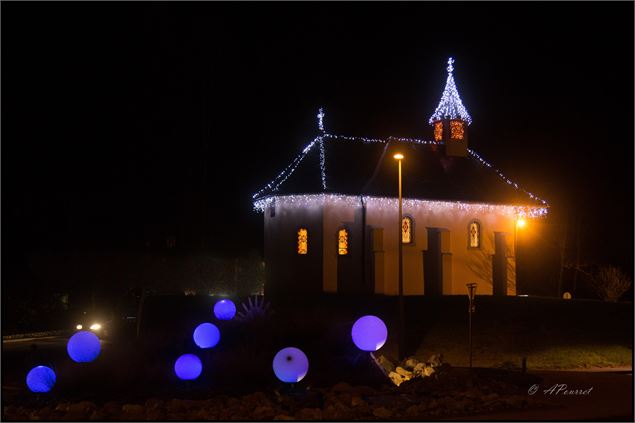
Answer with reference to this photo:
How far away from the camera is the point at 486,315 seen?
30.2m

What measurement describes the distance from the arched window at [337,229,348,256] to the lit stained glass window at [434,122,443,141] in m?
10.9

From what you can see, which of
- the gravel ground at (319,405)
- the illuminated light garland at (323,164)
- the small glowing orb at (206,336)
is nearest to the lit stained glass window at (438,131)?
the illuminated light garland at (323,164)

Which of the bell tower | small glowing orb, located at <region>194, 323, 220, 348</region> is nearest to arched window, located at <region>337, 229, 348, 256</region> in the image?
the bell tower

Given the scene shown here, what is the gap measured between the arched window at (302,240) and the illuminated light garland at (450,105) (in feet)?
41.2

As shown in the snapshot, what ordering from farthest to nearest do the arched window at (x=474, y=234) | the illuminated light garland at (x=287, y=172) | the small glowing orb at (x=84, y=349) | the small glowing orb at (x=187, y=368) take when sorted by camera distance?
1. the arched window at (x=474, y=234)
2. the illuminated light garland at (x=287, y=172)
3. the small glowing orb at (x=84, y=349)
4. the small glowing orb at (x=187, y=368)

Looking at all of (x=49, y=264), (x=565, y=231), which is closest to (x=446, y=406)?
(x=49, y=264)

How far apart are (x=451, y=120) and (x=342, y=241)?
1157 cm

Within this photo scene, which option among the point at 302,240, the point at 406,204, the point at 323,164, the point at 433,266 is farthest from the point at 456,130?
the point at 302,240

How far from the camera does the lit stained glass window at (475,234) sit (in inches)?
1688

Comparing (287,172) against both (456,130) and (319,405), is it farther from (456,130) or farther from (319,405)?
(319,405)

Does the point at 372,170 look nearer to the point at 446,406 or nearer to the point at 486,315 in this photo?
the point at 486,315

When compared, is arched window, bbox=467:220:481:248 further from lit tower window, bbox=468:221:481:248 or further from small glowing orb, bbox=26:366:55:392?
small glowing orb, bbox=26:366:55:392

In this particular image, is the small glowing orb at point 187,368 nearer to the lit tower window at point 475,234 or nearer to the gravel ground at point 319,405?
the gravel ground at point 319,405

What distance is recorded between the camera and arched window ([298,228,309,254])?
39.1m
